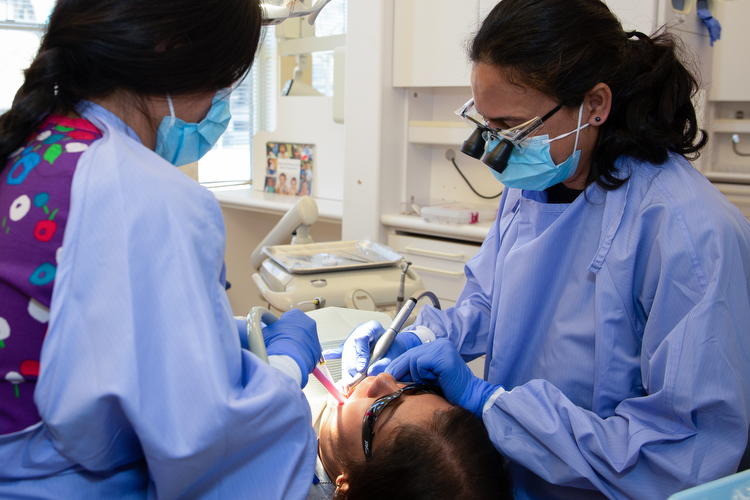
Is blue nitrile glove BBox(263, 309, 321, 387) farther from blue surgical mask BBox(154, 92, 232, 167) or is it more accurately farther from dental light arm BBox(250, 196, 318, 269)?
dental light arm BBox(250, 196, 318, 269)

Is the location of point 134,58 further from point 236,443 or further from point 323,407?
point 323,407

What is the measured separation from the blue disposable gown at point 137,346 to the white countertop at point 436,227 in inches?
75.8

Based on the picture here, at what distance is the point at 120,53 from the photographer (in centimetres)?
78

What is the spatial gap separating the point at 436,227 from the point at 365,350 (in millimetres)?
1308

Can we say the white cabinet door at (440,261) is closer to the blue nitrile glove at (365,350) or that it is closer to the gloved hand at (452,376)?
the blue nitrile glove at (365,350)

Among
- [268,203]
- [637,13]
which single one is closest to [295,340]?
[637,13]

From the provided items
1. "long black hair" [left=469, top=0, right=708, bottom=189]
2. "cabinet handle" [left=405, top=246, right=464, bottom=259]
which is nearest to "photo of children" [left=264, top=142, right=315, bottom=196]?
"cabinet handle" [left=405, top=246, right=464, bottom=259]

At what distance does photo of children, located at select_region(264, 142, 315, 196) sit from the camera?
383 centimetres

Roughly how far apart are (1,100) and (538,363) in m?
3.29

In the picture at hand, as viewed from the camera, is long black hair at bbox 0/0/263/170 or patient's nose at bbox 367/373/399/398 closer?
long black hair at bbox 0/0/263/170

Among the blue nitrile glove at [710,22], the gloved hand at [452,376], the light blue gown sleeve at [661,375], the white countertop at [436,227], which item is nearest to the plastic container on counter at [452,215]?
the white countertop at [436,227]

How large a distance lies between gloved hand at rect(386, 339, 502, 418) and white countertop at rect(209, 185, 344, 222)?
1.91 meters

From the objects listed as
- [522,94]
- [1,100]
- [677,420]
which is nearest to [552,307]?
[677,420]

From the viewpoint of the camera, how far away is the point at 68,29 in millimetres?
785
